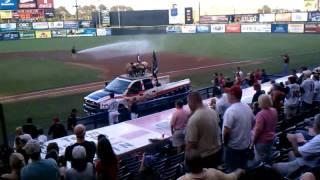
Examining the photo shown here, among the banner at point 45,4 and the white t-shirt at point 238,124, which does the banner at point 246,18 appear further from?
the white t-shirt at point 238,124

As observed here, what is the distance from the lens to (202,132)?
571cm

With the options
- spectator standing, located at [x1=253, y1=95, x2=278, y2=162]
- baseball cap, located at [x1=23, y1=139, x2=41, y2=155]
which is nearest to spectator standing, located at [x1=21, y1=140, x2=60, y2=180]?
baseball cap, located at [x1=23, y1=139, x2=41, y2=155]

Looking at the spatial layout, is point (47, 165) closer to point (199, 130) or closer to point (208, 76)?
point (199, 130)

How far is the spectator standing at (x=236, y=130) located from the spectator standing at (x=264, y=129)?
0.46 metres

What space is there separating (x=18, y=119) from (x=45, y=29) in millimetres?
59661

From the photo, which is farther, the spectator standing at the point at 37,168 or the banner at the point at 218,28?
the banner at the point at 218,28

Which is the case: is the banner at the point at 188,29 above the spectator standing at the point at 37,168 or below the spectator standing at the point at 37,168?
above

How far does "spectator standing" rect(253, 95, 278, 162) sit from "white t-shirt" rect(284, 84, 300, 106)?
15.1ft

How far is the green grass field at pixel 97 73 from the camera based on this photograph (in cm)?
2041

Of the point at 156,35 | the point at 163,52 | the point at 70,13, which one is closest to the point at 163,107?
the point at 163,52

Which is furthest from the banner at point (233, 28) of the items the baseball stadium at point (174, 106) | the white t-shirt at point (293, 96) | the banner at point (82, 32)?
the white t-shirt at point (293, 96)

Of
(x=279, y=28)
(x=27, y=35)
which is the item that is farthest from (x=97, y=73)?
(x=27, y=35)

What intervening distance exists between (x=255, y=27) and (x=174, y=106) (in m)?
47.9

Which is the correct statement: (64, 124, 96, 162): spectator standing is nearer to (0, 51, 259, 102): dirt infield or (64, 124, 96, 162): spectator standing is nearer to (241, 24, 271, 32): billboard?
(0, 51, 259, 102): dirt infield
